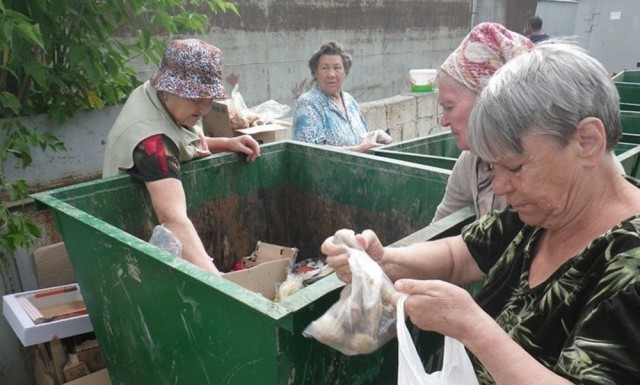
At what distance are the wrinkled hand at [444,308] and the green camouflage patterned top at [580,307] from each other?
154 millimetres

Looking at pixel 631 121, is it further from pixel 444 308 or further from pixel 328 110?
pixel 444 308

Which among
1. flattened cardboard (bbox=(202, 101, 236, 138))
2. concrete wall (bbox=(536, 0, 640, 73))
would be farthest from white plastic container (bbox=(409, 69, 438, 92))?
concrete wall (bbox=(536, 0, 640, 73))

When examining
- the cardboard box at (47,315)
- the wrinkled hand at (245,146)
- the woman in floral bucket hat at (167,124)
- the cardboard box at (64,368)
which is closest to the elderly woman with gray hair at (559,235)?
the woman in floral bucket hat at (167,124)

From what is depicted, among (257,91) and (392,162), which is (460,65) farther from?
(257,91)

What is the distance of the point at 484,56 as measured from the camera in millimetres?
1627

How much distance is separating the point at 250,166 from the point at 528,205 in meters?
1.92

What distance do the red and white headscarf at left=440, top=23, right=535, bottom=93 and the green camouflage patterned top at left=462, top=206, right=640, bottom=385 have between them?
1.96 ft

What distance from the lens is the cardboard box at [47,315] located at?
226 cm

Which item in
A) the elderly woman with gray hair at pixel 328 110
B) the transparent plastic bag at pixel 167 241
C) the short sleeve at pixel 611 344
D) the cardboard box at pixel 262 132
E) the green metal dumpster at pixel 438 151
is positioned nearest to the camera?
the short sleeve at pixel 611 344

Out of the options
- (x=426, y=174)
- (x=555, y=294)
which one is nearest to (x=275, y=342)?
(x=555, y=294)

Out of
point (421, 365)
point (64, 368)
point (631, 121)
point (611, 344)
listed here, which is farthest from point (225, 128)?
point (631, 121)

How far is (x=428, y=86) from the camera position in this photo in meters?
6.34

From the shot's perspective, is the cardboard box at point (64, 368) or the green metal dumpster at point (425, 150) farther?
the green metal dumpster at point (425, 150)

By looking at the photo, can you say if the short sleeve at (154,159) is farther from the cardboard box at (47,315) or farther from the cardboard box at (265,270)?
the cardboard box at (47,315)
